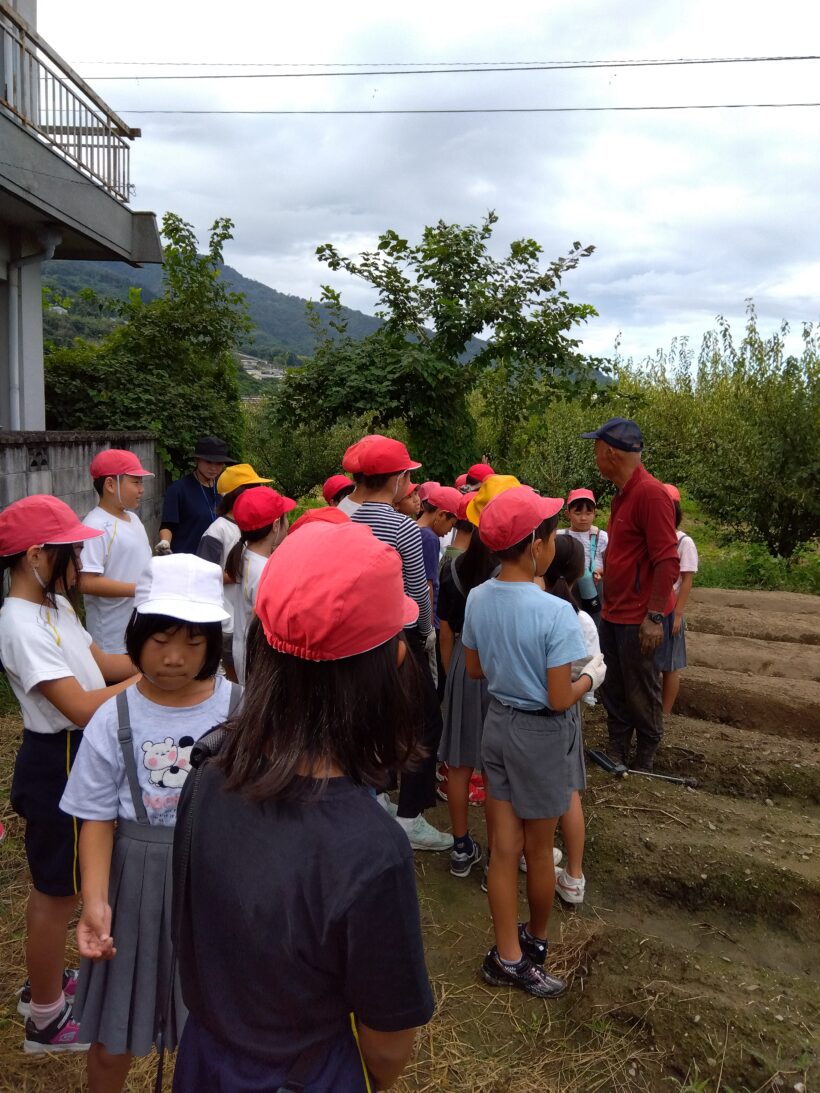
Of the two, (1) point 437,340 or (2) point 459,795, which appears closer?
(2) point 459,795

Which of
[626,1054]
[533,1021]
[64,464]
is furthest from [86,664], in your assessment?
[64,464]

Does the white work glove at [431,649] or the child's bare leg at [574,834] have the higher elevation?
the white work glove at [431,649]

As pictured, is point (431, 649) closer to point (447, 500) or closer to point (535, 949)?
point (447, 500)

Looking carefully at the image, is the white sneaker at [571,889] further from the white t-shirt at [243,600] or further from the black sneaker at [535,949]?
the white t-shirt at [243,600]

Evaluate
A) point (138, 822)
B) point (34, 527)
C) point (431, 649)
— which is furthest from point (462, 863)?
point (34, 527)

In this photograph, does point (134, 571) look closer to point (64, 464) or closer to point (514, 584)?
point (514, 584)

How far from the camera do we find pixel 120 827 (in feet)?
5.91

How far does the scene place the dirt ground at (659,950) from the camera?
8.02 ft

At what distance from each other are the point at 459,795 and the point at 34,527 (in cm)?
225

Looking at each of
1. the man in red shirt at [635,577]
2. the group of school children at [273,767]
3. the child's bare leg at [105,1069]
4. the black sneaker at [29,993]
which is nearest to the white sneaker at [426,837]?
the group of school children at [273,767]

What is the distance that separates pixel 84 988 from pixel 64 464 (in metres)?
5.23

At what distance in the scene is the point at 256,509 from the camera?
10.8 feet

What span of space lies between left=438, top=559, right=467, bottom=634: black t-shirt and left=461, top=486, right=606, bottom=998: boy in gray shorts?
0.79m

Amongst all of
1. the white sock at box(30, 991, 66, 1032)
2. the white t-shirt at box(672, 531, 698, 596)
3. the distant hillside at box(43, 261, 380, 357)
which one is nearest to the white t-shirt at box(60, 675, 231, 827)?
the white sock at box(30, 991, 66, 1032)
